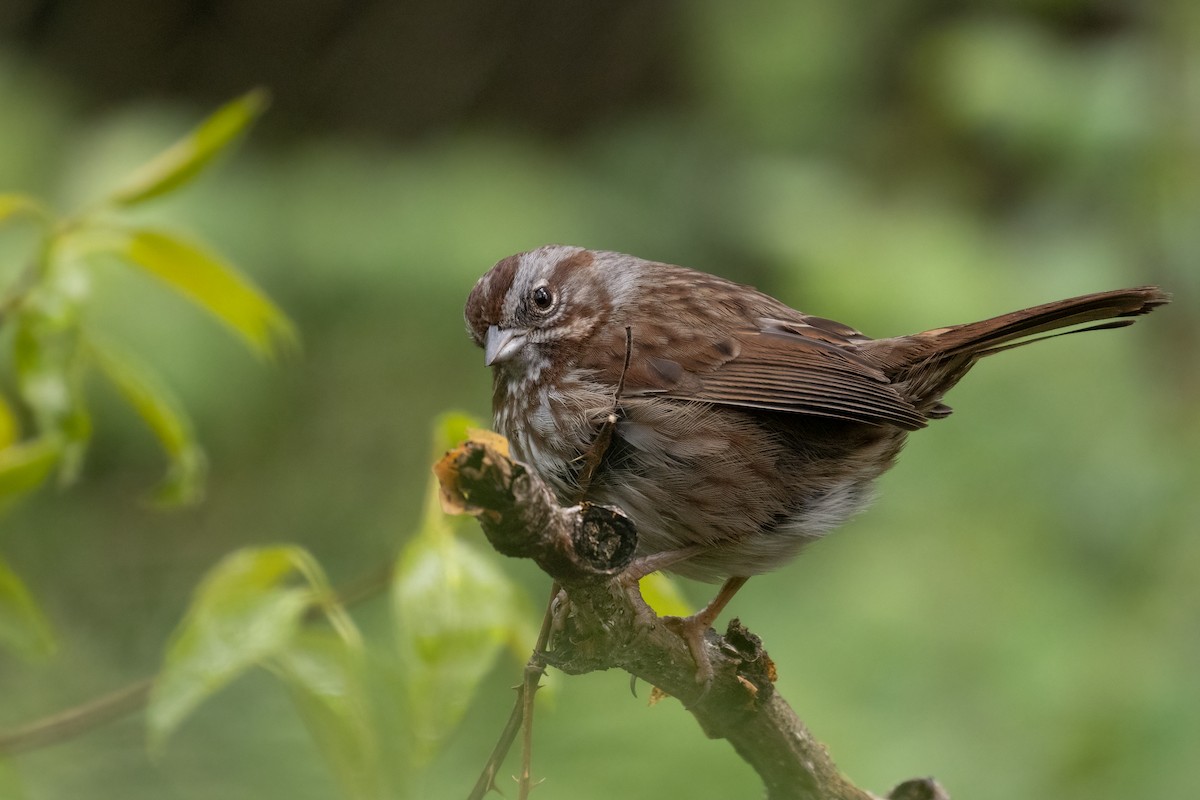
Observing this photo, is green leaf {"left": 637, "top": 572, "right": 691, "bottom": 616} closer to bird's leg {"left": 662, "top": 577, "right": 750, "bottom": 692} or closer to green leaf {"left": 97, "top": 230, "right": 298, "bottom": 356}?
bird's leg {"left": 662, "top": 577, "right": 750, "bottom": 692}

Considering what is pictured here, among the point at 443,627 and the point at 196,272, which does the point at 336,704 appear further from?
the point at 196,272

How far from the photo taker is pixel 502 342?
9.80 ft

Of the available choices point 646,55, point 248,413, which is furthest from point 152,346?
point 646,55

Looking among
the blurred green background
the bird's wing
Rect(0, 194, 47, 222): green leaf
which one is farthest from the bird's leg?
Rect(0, 194, 47, 222): green leaf

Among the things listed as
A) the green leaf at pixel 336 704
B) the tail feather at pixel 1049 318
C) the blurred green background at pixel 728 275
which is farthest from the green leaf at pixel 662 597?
the tail feather at pixel 1049 318

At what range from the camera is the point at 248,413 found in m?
6.13

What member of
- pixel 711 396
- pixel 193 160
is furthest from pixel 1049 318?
pixel 193 160

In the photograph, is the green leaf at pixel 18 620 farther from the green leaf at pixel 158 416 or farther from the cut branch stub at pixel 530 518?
the cut branch stub at pixel 530 518

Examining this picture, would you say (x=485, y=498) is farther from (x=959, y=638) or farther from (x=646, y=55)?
(x=646, y=55)

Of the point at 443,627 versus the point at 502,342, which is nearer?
the point at 443,627

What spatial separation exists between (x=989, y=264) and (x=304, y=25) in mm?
4859

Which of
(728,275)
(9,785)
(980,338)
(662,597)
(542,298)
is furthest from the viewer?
(728,275)

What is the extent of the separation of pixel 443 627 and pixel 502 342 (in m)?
1.14

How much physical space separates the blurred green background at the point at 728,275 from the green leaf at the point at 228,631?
4.3 inches
